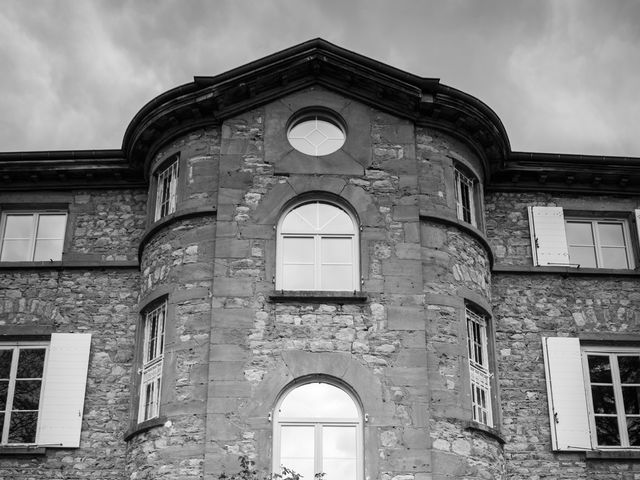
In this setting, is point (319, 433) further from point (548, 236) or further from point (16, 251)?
point (16, 251)

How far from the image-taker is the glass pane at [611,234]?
59.4 ft

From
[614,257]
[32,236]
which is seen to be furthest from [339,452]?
[32,236]

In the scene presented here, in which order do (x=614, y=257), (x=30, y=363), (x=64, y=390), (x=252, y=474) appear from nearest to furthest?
(x=252, y=474)
(x=64, y=390)
(x=30, y=363)
(x=614, y=257)

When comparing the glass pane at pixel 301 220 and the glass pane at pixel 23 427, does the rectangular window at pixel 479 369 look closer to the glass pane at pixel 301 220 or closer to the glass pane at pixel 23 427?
the glass pane at pixel 301 220

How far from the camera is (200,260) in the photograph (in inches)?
602

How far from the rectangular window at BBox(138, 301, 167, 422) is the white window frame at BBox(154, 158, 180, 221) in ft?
6.21

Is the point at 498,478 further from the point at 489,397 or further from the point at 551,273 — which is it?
the point at 551,273

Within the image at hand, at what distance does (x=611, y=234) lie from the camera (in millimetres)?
18203

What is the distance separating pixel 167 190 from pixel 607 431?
890cm

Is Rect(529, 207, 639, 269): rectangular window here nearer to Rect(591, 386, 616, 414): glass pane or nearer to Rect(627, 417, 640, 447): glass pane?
Rect(591, 386, 616, 414): glass pane

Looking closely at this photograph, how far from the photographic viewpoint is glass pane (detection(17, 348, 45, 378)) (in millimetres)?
16406

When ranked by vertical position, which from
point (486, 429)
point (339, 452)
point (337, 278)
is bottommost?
point (339, 452)

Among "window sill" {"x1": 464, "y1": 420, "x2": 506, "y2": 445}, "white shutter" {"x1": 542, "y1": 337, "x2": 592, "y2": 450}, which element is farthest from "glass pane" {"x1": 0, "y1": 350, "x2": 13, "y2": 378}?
"white shutter" {"x1": 542, "y1": 337, "x2": 592, "y2": 450}

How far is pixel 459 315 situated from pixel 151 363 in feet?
16.9
